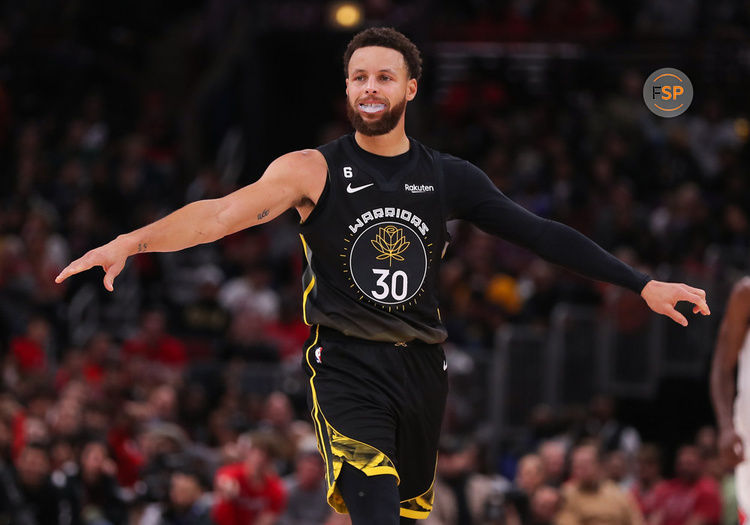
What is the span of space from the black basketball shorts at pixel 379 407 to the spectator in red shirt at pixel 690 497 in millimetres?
6911

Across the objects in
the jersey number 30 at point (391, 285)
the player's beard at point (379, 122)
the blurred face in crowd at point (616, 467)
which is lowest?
the blurred face in crowd at point (616, 467)

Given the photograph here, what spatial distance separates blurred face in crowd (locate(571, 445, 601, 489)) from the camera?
39.8 feet

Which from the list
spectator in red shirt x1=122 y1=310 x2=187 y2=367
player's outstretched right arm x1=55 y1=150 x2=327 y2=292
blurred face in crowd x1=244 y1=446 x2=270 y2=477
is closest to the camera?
player's outstretched right arm x1=55 y1=150 x2=327 y2=292

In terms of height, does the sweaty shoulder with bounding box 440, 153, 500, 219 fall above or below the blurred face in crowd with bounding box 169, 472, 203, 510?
above

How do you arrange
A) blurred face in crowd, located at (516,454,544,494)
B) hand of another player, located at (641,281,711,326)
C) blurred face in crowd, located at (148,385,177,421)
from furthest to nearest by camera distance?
blurred face in crowd, located at (148,385,177,421) → blurred face in crowd, located at (516,454,544,494) → hand of another player, located at (641,281,711,326)

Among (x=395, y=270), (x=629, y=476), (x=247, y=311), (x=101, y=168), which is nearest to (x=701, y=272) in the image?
(x=629, y=476)

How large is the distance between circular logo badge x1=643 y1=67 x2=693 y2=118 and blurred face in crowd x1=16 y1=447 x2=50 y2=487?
6239 millimetres

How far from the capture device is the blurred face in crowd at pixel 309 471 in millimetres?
12406

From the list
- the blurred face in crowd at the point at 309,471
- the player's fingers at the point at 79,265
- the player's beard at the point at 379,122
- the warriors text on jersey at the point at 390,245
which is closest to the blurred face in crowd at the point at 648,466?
the blurred face in crowd at the point at 309,471

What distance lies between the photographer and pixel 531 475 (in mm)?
12695

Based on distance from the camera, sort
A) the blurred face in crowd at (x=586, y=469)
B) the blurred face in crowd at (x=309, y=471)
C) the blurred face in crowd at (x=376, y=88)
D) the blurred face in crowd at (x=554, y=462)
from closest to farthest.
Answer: the blurred face in crowd at (x=376, y=88)
the blurred face in crowd at (x=586, y=469)
the blurred face in crowd at (x=309, y=471)
the blurred face in crowd at (x=554, y=462)

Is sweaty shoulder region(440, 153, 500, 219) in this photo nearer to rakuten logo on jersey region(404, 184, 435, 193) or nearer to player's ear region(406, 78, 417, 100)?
rakuten logo on jersey region(404, 184, 435, 193)

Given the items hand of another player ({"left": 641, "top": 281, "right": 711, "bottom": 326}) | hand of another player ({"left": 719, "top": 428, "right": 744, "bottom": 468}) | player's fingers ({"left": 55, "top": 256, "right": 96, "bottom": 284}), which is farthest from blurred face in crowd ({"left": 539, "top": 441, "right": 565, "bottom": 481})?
player's fingers ({"left": 55, "top": 256, "right": 96, "bottom": 284})

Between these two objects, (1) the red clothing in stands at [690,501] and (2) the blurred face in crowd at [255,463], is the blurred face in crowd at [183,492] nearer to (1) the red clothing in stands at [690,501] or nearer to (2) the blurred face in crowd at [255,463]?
(2) the blurred face in crowd at [255,463]
